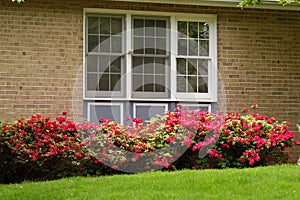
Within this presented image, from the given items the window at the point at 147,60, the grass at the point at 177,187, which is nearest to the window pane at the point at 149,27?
the window at the point at 147,60

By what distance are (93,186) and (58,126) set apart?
95.3 inches

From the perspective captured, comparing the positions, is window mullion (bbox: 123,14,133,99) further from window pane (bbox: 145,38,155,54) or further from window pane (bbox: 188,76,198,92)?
window pane (bbox: 188,76,198,92)

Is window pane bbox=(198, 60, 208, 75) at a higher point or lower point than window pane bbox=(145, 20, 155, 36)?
lower

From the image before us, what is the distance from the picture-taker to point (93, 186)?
25.4 feet

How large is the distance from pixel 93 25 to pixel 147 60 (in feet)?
4.38

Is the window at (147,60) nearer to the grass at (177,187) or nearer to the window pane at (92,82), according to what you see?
the window pane at (92,82)

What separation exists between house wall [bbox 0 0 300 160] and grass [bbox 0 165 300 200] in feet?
9.89

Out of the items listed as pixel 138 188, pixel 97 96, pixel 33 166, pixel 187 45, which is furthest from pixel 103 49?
pixel 138 188

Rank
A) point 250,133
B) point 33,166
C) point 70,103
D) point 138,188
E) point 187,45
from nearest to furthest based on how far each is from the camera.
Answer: point 138,188, point 33,166, point 250,133, point 70,103, point 187,45

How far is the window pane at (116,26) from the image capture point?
37.8ft

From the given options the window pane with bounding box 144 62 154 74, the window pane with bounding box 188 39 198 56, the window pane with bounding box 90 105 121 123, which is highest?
the window pane with bounding box 188 39 198 56

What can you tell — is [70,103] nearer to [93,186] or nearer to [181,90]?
[181,90]

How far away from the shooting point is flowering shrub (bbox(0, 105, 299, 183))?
955 centimetres

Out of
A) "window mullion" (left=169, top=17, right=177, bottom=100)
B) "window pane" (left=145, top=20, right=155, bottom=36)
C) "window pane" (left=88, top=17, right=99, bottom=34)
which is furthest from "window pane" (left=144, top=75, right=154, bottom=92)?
"window pane" (left=88, top=17, right=99, bottom=34)
